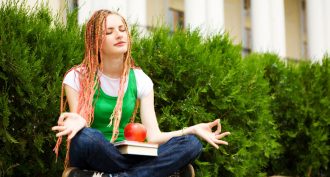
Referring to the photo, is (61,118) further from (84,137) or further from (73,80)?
(73,80)

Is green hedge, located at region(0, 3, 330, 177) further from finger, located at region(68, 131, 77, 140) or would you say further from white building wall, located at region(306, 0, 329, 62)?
white building wall, located at region(306, 0, 329, 62)

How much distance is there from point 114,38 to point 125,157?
818 millimetres

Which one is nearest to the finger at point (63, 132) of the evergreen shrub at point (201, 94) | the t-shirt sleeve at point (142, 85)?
the t-shirt sleeve at point (142, 85)

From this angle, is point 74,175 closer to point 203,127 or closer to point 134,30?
point 203,127

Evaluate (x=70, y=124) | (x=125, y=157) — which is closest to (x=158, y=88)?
(x=125, y=157)

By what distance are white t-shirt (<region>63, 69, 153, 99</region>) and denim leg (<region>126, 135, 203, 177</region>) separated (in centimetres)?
54

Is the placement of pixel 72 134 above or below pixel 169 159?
above

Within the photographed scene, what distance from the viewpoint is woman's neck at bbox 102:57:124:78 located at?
402cm

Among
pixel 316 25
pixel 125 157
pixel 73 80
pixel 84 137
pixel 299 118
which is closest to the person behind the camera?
pixel 84 137

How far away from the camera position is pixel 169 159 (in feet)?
12.0

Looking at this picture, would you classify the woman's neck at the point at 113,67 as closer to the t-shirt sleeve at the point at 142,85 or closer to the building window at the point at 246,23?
Result: the t-shirt sleeve at the point at 142,85

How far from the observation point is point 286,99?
9180 mm

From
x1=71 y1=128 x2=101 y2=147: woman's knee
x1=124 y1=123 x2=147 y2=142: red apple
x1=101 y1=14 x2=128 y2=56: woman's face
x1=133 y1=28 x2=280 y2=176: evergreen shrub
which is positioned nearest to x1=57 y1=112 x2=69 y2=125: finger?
x1=71 y1=128 x2=101 y2=147: woman's knee

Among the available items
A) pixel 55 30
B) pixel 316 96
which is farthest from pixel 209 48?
pixel 316 96
